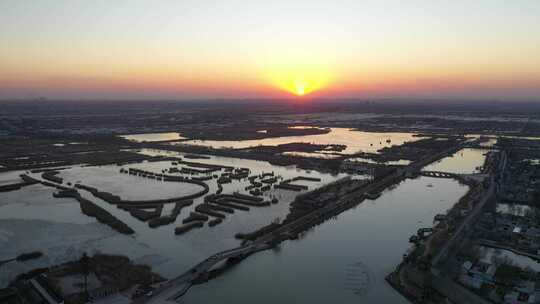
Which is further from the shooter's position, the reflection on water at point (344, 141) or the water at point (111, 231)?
the reflection on water at point (344, 141)

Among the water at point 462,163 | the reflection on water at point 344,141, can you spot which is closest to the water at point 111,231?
the water at point 462,163

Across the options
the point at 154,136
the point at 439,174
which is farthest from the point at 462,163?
the point at 154,136

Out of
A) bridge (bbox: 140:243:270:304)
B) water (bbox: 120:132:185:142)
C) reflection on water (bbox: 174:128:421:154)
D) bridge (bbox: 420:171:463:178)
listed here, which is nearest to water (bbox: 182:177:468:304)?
bridge (bbox: 140:243:270:304)

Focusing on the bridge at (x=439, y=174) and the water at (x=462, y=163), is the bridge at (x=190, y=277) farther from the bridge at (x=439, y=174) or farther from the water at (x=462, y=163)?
the water at (x=462, y=163)

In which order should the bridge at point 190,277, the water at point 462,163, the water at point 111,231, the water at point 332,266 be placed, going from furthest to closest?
the water at point 462,163
the water at point 111,231
the water at point 332,266
the bridge at point 190,277

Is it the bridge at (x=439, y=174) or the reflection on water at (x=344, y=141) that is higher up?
the reflection on water at (x=344, y=141)

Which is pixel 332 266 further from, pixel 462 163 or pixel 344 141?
pixel 344 141

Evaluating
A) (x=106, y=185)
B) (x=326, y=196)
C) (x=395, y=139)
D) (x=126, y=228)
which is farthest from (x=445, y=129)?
(x=126, y=228)
